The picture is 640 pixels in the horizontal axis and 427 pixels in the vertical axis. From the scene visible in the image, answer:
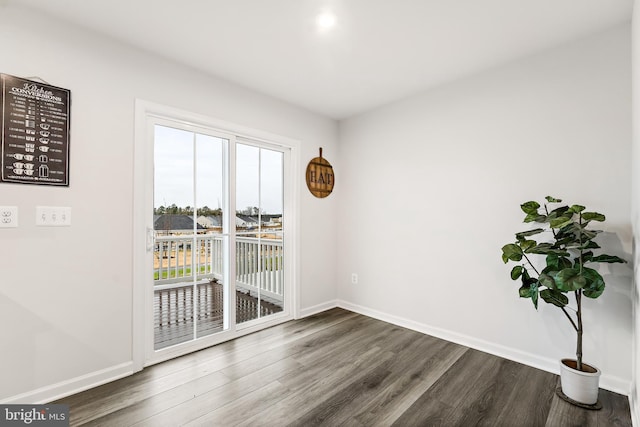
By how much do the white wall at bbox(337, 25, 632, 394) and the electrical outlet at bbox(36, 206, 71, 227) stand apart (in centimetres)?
281

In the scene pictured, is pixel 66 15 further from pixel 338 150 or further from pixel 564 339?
pixel 564 339

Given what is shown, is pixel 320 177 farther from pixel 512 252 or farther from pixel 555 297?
pixel 555 297

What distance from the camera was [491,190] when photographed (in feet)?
8.48

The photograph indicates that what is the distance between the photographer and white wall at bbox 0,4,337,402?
70.7 inches

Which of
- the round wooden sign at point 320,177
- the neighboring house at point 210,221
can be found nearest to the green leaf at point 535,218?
the round wooden sign at point 320,177

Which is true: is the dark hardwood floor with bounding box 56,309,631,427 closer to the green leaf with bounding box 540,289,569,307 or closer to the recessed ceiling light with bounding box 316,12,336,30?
the green leaf with bounding box 540,289,569,307

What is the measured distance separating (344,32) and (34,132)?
2176 mm

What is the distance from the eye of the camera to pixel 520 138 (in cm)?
244

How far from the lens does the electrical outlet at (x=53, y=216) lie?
6.13 feet

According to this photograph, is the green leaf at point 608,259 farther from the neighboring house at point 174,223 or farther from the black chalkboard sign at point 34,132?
the black chalkboard sign at point 34,132

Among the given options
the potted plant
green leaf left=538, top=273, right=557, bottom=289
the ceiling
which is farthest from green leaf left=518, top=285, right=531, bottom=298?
the ceiling

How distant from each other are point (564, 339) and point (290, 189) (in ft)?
9.32

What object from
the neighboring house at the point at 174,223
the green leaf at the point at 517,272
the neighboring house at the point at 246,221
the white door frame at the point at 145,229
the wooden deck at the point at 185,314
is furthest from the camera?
the neighboring house at the point at 246,221

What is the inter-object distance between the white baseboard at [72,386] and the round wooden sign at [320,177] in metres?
2.48
